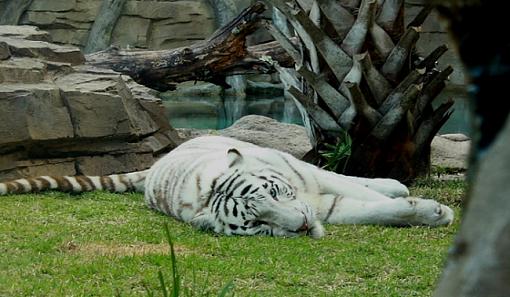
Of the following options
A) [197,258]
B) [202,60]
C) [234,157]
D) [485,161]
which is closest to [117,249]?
[197,258]

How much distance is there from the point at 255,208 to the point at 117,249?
2.33ft

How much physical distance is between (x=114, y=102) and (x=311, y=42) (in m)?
1.57

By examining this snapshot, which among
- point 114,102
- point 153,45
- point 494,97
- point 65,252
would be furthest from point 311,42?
point 153,45

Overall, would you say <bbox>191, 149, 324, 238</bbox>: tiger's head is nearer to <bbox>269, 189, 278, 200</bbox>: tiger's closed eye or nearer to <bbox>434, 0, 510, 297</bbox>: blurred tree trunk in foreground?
<bbox>269, 189, 278, 200</bbox>: tiger's closed eye

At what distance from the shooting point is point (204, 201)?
15.3 ft

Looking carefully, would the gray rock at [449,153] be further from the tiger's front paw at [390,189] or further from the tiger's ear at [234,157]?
the tiger's ear at [234,157]

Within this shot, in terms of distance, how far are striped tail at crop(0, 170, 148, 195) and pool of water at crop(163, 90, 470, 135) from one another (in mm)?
6762

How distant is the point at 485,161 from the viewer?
1.88 ft

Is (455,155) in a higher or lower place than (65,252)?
lower

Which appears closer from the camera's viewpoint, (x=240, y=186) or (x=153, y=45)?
(x=240, y=186)

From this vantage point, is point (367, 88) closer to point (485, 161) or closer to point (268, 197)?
point (268, 197)

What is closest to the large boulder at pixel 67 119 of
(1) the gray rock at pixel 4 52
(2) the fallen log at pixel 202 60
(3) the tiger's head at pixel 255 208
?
(1) the gray rock at pixel 4 52

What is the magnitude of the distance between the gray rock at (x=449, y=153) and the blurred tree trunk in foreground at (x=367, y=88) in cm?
77

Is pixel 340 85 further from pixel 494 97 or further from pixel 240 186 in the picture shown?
pixel 494 97
